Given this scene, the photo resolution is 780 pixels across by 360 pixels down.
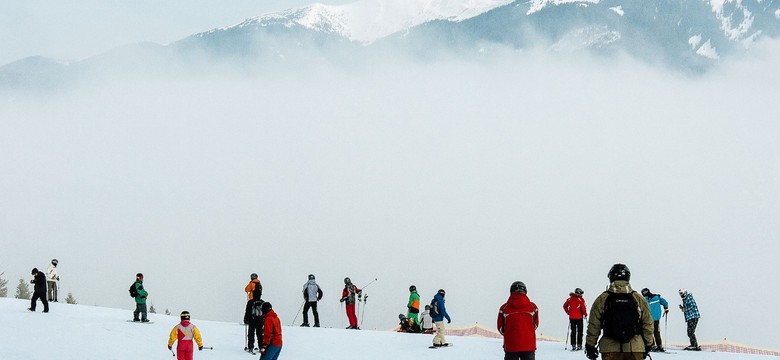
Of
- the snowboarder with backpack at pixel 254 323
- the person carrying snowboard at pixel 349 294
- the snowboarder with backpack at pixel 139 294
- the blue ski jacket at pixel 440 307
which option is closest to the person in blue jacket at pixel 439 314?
the blue ski jacket at pixel 440 307

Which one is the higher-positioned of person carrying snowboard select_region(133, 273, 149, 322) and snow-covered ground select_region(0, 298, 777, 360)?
person carrying snowboard select_region(133, 273, 149, 322)

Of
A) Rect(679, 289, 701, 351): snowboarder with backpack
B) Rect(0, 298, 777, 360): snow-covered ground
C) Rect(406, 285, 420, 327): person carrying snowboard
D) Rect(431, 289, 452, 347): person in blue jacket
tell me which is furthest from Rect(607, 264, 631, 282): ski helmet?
Rect(406, 285, 420, 327): person carrying snowboard

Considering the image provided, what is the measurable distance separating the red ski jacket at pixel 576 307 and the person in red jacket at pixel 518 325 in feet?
30.6

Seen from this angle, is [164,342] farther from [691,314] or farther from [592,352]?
[691,314]

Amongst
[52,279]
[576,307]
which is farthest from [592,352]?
[52,279]

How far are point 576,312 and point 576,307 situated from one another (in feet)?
0.48

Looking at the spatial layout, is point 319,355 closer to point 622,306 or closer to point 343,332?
point 343,332

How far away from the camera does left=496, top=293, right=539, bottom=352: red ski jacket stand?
12.5 meters

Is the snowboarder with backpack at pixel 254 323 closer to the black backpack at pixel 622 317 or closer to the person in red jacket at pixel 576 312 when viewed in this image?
the person in red jacket at pixel 576 312

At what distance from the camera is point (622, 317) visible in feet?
32.9

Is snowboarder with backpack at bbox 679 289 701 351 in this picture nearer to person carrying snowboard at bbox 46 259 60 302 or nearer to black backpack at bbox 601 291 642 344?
black backpack at bbox 601 291 642 344

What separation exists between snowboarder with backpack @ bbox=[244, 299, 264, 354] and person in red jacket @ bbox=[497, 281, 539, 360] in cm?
809

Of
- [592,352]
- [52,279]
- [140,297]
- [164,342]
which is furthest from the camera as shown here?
[52,279]

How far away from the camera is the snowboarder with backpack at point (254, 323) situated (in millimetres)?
19297
